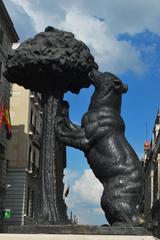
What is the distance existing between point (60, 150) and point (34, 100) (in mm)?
41160

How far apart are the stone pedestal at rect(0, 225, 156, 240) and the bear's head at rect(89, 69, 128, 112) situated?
2.18m

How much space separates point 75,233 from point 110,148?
1.57 meters

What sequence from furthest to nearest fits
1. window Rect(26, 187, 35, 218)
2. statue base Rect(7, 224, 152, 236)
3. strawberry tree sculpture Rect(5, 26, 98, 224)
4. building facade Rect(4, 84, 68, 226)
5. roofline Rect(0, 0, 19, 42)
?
window Rect(26, 187, 35, 218), building facade Rect(4, 84, 68, 226), roofline Rect(0, 0, 19, 42), strawberry tree sculpture Rect(5, 26, 98, 224), statue base Rect(7, 224, 152, 236)

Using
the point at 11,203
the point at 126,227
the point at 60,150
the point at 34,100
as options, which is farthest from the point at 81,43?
the point at 34,100

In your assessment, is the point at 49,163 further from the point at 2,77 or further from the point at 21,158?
the point at 21,158

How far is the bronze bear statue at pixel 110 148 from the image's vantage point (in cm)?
808

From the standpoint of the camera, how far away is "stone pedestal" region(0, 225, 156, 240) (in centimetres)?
699

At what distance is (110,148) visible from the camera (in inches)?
331

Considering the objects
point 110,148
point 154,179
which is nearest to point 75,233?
point 110,148

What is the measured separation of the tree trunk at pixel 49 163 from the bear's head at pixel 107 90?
2.16 ft
